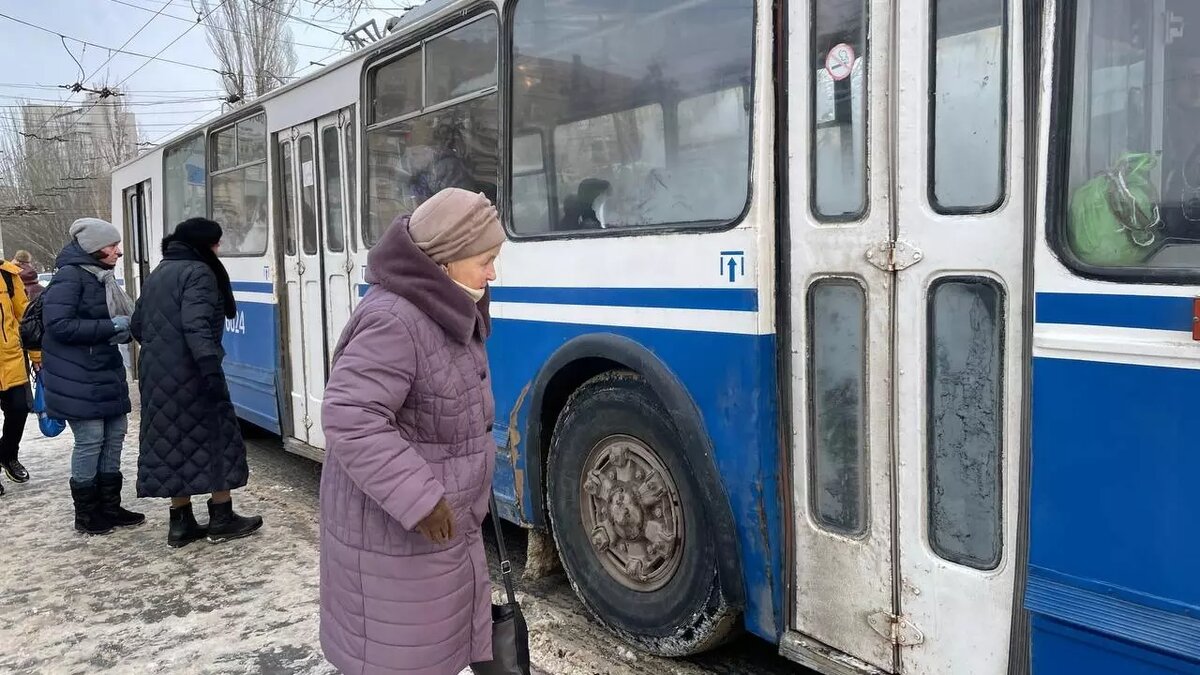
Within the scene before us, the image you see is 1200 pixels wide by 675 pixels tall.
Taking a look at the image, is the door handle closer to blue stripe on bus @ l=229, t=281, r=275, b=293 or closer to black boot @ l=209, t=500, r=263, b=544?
black boot @ l=209, t=500, r=263, b=544

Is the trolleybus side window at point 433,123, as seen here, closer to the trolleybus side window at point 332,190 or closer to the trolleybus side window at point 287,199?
the trolleybus side window at point 332,190

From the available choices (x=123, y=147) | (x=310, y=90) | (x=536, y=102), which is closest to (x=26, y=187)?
(x=123, y=147)

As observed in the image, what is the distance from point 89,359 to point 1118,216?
4983 mm

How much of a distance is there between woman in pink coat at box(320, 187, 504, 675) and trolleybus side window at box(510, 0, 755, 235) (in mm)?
955

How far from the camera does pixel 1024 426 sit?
2.12 meters

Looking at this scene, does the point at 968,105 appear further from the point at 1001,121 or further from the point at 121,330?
the point at 121,330

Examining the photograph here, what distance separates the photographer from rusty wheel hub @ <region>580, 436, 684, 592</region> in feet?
10.4

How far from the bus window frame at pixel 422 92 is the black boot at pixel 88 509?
6.75ft

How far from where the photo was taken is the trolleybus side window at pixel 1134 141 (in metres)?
1.89

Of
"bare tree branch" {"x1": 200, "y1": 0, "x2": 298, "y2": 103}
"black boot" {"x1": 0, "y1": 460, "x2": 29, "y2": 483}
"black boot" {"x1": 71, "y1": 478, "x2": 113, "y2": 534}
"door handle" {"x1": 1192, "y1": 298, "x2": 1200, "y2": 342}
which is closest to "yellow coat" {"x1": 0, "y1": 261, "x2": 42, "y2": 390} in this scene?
"black boot" {"x1": 0, "y1": 460, "x2": 29, "y2": 483}

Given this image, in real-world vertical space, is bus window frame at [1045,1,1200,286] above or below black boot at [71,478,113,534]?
above

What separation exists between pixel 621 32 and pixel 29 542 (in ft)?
14.4

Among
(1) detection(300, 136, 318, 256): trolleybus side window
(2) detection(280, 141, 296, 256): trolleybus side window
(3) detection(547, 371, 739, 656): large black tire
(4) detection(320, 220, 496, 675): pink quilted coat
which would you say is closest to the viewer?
(4) detection(320, 220, 496, 675): pink quilted coat

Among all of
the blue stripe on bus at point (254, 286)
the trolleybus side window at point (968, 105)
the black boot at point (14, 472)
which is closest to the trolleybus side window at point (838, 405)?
the trolleybus side window at point (968, 105)
